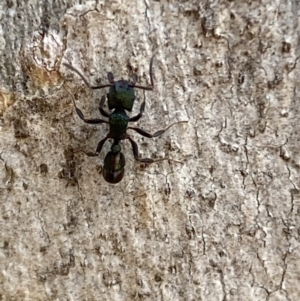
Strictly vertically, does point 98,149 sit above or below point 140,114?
below

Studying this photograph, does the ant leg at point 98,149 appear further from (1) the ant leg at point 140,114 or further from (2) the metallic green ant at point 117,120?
(1) the ant leg at point 140,114

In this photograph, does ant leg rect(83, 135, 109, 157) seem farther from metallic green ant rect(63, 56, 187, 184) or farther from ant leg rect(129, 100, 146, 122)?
ant leg rect(129, 100, 146, 122)

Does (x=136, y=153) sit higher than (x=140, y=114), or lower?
lower

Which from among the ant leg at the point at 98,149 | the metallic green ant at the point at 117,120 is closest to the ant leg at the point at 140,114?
the metallic green ant at the point at 117,120

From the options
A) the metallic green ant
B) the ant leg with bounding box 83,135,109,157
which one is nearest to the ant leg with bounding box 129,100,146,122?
the metallic green ant

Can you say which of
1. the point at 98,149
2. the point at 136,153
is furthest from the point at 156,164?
the point at 98,149

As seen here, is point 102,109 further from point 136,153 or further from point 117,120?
point 136,153

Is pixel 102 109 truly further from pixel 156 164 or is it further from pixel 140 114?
pixel 156 164
